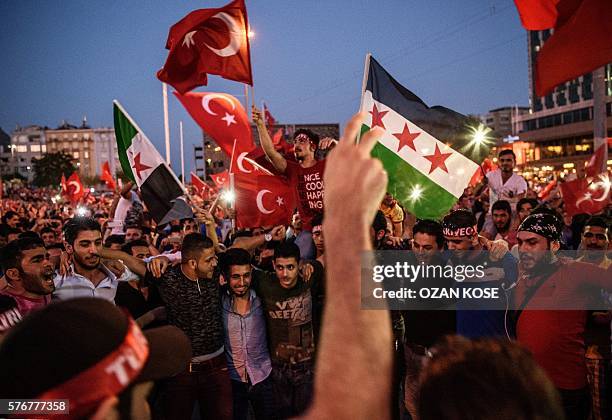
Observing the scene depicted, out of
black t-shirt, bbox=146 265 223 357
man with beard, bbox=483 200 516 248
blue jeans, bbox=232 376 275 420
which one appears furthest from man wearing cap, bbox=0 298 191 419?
man with beard, bbox=483 200 516 248

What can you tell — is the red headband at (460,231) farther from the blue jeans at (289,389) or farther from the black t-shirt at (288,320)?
the blue jeans at (289,389)

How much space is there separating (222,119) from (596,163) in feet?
21.9

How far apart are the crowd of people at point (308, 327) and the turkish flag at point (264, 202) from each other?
56cm

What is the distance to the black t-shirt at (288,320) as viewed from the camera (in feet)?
13.8

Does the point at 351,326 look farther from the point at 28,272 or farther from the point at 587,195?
the point at 587,195

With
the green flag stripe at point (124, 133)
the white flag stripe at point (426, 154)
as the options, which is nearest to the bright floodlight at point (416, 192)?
the white flag stripe at point (426, 154)

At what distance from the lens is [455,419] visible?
102cm

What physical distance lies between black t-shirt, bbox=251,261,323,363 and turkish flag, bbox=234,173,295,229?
7.77ft

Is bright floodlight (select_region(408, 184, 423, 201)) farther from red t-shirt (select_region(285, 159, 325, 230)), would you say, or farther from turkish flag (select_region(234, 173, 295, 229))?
turkish flag (select_region(234, 173, 295, 229))

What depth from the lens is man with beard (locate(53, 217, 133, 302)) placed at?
4129mm

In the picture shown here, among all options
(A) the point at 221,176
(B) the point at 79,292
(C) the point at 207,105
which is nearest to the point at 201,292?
(B) the point at 79,292

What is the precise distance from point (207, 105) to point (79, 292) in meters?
4.62

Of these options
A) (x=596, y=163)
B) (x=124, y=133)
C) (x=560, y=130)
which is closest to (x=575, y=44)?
(x=124, y=133)

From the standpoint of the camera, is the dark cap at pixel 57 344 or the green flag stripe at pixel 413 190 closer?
the dark cap at pixel 57 344
